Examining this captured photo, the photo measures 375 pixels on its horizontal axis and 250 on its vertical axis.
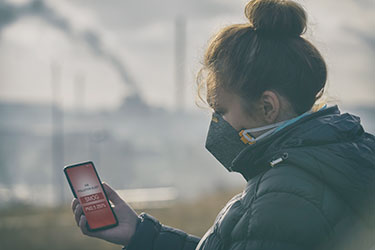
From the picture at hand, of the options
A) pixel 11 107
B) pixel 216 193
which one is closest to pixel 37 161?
pixel 11 107

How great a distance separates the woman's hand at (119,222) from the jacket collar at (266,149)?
728mm

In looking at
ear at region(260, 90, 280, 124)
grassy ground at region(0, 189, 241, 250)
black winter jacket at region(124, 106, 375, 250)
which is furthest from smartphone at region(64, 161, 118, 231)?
grassy ground at region(0, 189, 241, 250)

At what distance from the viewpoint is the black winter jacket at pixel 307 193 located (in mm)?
1521

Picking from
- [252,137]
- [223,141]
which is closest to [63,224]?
[223,141]

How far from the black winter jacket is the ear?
0.26ft

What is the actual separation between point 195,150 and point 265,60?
32.5 metres

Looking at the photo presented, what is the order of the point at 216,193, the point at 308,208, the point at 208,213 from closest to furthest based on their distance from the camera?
the point at 308,208, the point at 208,213, the point at 216,193

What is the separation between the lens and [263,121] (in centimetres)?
183

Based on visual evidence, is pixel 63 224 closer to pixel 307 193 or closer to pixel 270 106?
pixel 270 106

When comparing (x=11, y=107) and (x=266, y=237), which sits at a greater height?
(x=266, y=237)

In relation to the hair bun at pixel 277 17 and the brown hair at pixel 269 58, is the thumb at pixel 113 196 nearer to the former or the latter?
the brown hair at pixel 269 58

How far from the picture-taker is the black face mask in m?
1.91

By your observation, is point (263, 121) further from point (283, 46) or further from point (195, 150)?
point (195, 150)

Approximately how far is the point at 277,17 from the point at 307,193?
619 mm
